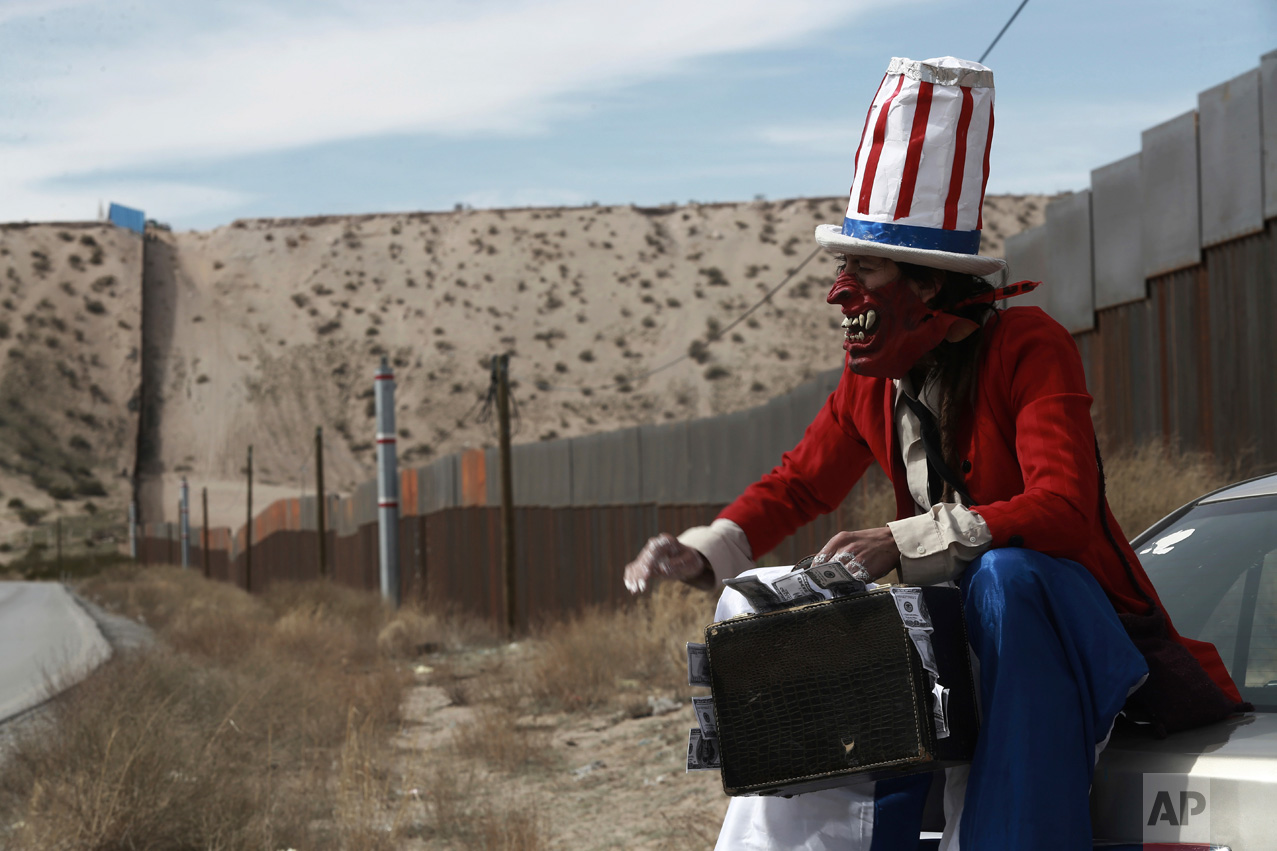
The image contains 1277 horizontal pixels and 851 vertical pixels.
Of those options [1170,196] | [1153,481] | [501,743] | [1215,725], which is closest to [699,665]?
[1215,725]

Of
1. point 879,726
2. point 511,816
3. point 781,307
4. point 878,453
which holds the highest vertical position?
point 781,307

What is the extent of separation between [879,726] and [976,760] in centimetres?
18

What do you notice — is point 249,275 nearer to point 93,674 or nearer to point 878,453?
point 93,674

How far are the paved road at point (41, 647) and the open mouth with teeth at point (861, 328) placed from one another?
598 centimetres

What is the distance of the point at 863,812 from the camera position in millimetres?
2240

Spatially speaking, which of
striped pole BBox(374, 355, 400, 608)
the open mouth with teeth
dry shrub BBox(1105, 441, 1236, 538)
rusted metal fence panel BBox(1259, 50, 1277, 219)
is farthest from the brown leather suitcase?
striped pole BBox(374, 355, 400, 608)

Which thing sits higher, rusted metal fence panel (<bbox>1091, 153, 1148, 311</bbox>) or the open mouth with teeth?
rusted metal fence panel (<bbox>1091, 153, 1148, 311</bbox>)

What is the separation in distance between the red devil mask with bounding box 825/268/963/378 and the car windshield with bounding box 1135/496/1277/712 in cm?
103

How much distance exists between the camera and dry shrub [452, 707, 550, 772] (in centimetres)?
820

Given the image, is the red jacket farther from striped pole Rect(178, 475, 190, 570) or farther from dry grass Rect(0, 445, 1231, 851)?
striped pole Rect(178, 475, 190, 570)

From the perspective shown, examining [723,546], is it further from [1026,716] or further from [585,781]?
[585,781]

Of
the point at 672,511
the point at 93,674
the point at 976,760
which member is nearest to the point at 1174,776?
the point at 976,760

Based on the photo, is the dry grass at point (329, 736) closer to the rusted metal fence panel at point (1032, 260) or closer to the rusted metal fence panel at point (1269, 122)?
the rusted metal fence panel at point (1269, 122)

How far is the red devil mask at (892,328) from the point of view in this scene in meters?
2.58
